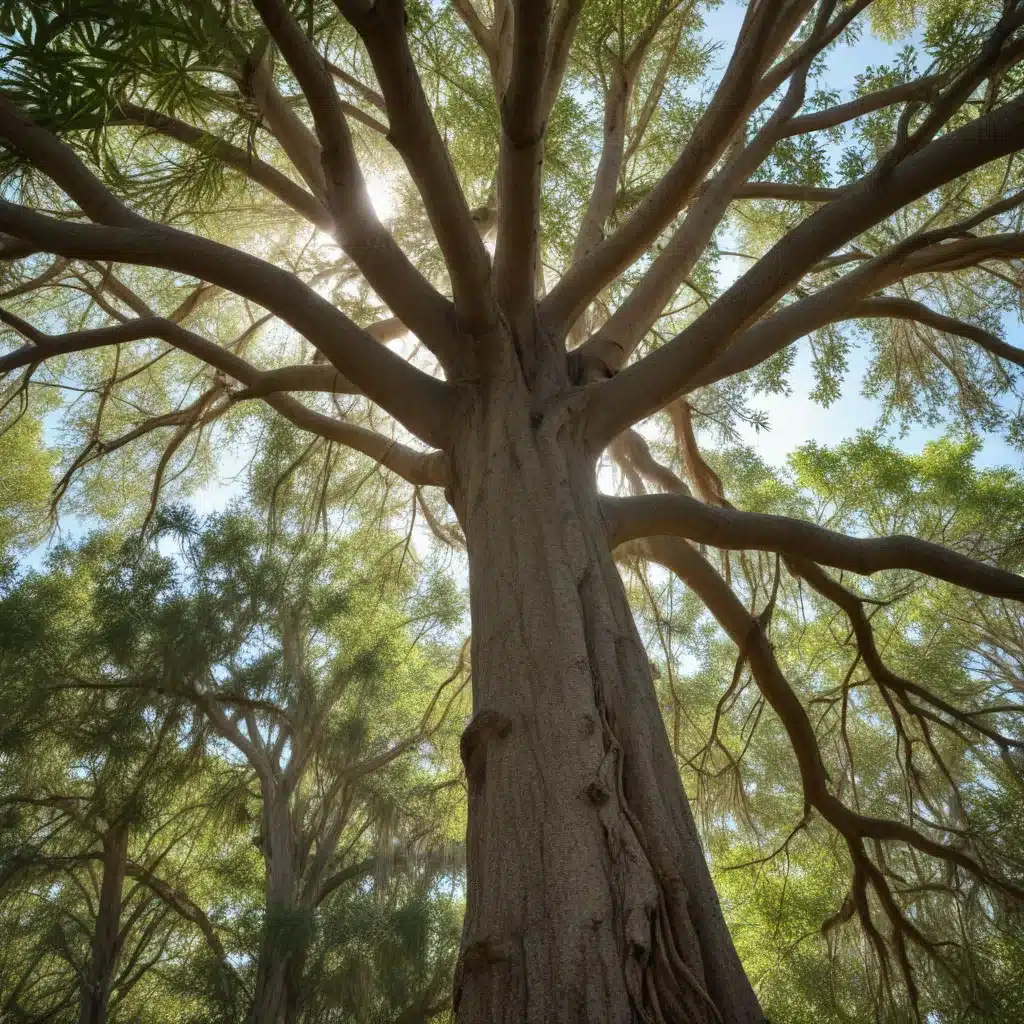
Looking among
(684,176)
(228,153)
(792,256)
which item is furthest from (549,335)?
(228,153)

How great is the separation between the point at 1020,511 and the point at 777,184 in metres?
4.64

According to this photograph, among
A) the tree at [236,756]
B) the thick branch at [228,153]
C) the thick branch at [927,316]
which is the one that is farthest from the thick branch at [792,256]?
the tree at [236,756]

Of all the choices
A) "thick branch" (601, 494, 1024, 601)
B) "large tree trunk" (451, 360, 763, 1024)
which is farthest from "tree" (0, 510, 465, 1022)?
"large tree trunk" (451, 360, 763, 1024)

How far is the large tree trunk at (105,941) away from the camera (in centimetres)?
505

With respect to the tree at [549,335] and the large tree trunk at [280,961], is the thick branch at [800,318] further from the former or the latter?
the large tree trunk at [280,961]

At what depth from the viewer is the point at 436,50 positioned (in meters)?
3.86

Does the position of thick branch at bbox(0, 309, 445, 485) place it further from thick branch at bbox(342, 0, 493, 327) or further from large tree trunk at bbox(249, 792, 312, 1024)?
large tree trunk at bbox(249, 792, 312, 1024)

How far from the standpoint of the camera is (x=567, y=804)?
1.36 meters

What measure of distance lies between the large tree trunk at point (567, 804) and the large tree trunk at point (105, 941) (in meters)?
4.54

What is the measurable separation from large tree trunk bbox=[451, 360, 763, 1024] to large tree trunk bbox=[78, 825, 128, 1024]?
4541 mm

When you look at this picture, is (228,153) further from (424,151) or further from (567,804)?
(567,804)

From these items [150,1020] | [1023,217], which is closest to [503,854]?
[1023,217]

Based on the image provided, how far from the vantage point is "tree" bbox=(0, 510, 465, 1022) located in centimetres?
429

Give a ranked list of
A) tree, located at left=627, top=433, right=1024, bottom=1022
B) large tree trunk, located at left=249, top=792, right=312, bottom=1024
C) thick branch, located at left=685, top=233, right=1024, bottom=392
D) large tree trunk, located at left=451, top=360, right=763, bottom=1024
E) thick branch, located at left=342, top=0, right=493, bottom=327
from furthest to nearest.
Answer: large tree trunk, located at left=249, top=792, right=312, bottom=1024
tree, located at left=627, top=433, right=1024, bottom=1022
thick branch, located at left=685, top=233, right=1024, bottom=392
thick branch, located at left=342, top=0, right=493, bottom=327
large tree trunk, located at left=451, top=360, right=763, bottom=1024
